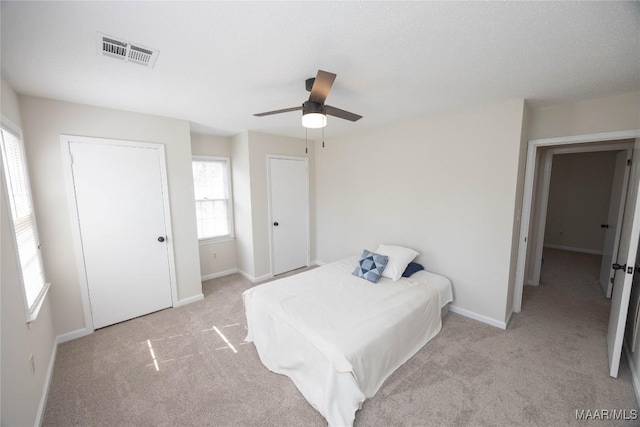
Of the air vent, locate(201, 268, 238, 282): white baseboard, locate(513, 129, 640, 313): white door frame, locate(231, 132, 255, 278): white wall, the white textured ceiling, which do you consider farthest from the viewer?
locate(201, 268, 238, 282): white baseboard

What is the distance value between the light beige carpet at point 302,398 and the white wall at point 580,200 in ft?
13.3

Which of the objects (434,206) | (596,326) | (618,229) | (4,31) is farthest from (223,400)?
(618,229)

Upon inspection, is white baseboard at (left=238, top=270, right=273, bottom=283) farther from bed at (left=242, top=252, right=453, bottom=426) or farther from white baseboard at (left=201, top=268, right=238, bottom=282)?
bed at (left=242, top=252, right=453, bottom=426)

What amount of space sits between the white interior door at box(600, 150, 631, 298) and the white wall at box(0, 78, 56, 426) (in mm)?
5820

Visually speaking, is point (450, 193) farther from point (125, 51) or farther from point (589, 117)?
point (125, 51)

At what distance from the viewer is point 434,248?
3211 mm

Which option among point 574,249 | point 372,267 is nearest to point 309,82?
point 372,267

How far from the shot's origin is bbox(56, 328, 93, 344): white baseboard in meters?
2.56

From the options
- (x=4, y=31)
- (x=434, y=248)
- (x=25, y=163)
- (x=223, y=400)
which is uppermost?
(x=4, y=31)

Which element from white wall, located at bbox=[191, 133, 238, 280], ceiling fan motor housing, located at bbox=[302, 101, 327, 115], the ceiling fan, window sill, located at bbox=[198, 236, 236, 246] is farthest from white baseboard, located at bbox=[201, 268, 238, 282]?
ceiling fan motor housing, located at bbox=[302, 101, 327, 115]

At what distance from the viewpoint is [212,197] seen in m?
4.26

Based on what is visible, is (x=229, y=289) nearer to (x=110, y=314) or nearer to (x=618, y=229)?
(x=110, y=314)

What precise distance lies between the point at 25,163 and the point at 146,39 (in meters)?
1.91

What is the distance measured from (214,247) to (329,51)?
3670mm
